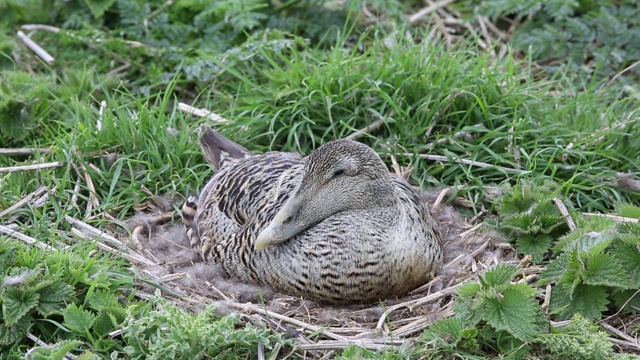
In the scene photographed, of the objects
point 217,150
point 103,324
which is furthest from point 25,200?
point 103,324

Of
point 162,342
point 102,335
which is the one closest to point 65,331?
point 102,335

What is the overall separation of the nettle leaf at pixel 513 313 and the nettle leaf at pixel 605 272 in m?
0.32

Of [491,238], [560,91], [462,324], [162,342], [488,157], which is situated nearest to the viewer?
[162,342]

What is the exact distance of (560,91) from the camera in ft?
18.7

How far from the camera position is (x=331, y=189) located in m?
4.02

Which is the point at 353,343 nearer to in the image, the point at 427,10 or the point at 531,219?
the point at 531,219

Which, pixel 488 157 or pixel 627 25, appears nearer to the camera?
pixel 488 157

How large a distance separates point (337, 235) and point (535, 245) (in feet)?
3.18

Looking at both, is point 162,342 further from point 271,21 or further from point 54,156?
point 271,21

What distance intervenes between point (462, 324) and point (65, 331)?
1.60 meters

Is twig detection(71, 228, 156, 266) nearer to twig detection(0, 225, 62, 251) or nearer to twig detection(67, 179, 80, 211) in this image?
twig detection(0, 225, 62, 251)

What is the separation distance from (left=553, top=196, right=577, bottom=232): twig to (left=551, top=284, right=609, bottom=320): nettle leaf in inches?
17.9

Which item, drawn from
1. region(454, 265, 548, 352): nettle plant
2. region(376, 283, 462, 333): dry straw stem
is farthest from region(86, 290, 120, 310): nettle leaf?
region(454, 265, 548, 352): nettle plant

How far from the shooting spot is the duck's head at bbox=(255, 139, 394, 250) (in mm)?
3977
